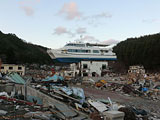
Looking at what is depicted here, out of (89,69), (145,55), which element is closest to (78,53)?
(89,69)

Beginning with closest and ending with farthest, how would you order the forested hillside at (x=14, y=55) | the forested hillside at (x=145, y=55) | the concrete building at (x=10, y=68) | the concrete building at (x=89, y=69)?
the concrete building at (x=89, y=69) < the concrete building at (x=10, y=68) < the forested hillside at (x=145, y=55) < the forested hillside at (x=14, y=55)

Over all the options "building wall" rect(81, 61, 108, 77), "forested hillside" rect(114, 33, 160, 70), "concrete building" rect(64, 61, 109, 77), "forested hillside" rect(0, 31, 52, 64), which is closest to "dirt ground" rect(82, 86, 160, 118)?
"concrete building" rect(64, 61, 109, 77)

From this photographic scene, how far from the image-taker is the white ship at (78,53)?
3209 centimetres

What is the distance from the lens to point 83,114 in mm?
6508

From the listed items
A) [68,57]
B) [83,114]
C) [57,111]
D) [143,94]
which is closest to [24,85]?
Answer: [57,111]

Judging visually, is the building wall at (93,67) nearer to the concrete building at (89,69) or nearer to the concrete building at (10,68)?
the concrete building at (89,69)

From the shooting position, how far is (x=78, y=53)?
3250 centimetres

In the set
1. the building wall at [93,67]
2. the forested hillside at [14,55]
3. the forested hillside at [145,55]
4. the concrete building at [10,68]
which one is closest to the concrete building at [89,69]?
the building wall at [93,67]

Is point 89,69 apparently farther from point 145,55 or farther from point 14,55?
point 14,55

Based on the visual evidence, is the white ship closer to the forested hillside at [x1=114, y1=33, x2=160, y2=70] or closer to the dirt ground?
the forested hillside at [x1=114, y1=33, x2=160, y2=70]

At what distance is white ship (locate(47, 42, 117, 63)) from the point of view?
32.1 metres

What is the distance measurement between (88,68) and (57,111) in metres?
25.5

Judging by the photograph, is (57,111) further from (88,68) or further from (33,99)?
(88,68)

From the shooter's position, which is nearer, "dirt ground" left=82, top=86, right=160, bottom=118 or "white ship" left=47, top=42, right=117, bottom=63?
"dirt ground" left=82, top=86, right=160, bottom=118
